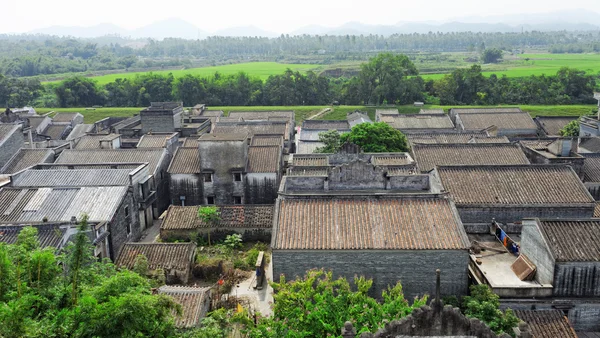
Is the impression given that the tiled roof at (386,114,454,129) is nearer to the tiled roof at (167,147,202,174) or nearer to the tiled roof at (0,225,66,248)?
the tiled roof at (167,147,202,174)

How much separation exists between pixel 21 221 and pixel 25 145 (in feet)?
70.0

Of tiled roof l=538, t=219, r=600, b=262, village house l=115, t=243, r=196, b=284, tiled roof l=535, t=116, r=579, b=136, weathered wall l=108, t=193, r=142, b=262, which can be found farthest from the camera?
tiled roof l=535, t=116, r=579, b=136

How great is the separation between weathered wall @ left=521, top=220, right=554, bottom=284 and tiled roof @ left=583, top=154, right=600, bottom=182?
1457 cm

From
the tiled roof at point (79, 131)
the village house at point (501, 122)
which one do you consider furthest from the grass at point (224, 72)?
the village house at point (501, 122)

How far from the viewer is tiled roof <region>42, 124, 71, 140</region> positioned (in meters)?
55.7

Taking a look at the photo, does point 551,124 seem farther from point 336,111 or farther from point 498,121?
point 336,111

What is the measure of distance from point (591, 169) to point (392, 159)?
14.0 metres

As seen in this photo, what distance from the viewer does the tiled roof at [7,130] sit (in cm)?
3894

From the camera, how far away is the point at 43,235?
863 inches

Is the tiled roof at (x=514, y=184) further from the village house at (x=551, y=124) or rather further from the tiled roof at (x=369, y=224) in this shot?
the village house at (x=551, y=124)

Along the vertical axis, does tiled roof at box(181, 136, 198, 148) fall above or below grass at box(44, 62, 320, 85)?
below

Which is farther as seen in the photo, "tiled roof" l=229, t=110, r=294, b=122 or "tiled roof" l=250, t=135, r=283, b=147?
"tiled roof" l=229, t=110, r=294, b=122

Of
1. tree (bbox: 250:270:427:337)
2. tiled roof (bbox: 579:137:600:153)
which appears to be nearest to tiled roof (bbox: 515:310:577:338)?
tree (bbox: 250:270:427:337)

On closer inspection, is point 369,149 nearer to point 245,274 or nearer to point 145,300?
point 245,274
